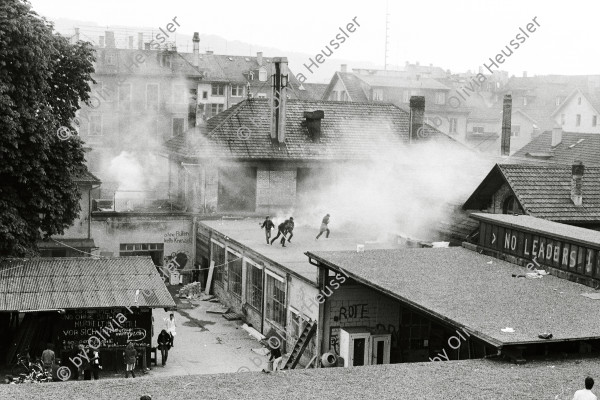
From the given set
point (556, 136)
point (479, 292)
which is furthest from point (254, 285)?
point (556, 136)

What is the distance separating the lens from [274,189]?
42344mm

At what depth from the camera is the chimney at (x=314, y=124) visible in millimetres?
44375

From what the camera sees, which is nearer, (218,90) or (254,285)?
(254,285)

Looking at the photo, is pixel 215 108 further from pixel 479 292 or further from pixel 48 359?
pixel 479 292

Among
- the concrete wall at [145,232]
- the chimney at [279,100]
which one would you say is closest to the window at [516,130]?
the chimney at [279,100]

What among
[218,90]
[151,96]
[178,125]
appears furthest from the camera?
[218,90]

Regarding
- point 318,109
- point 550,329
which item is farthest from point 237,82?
point 550,329

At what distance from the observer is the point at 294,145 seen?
4341 cm

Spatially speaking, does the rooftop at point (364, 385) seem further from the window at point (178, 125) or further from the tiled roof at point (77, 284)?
the window at point (178, 125)

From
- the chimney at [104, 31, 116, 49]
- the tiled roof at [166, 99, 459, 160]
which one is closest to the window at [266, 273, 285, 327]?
the tiled roof at [166, 99, 459, 160]

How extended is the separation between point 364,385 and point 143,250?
2687 centimetres

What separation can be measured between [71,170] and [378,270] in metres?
12.8

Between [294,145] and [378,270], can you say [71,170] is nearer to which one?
[378,270]

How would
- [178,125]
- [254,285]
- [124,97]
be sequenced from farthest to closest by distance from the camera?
1. [178,125]
2. [124,97]
3. [254,285]
